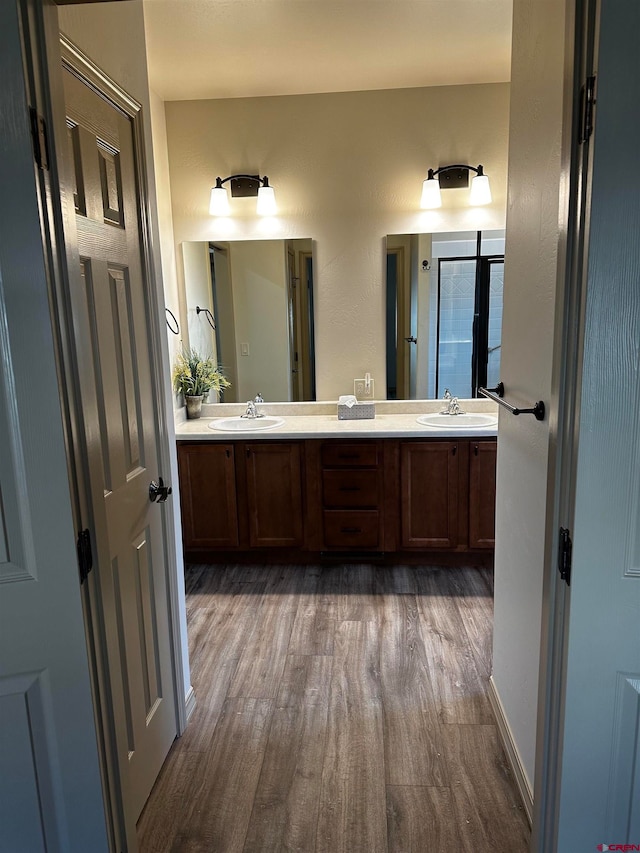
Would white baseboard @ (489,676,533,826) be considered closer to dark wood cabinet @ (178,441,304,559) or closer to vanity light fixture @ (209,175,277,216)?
dark wood cabinet @ (178,441,304,559)

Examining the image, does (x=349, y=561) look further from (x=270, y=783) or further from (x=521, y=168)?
(x=521, y=168)

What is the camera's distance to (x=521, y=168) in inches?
65.6

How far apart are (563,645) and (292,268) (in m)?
2.92

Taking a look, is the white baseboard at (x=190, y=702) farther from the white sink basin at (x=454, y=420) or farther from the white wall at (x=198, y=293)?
the white wall at (x=198, y=293)

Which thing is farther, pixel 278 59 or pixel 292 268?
pixel 292 268

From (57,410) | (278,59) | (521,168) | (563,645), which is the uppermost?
(278,59)

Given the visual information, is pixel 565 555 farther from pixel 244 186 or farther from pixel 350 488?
pixel 244 186

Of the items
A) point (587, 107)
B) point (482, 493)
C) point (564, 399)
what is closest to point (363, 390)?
point (482, 493)

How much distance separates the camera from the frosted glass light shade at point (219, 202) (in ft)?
11.4

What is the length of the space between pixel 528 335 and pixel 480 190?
2.14 meters

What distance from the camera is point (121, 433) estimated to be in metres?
1.57

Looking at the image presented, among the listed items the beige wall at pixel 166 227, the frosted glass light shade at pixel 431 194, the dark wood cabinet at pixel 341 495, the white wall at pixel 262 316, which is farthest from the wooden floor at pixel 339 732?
the frosted glass light shade at pixel 431 194

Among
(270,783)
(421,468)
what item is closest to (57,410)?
(270,783)

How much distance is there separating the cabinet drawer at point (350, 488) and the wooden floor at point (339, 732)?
0.50 meters
